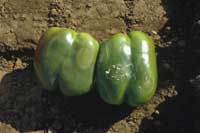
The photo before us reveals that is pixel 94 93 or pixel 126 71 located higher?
pixel 126 71

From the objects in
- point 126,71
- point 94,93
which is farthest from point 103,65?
point 94,93

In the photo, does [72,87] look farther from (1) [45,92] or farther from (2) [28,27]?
Answer: (2) [28,27]

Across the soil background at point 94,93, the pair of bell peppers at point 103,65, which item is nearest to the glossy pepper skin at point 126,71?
the pair of bell peppers at point 103,65

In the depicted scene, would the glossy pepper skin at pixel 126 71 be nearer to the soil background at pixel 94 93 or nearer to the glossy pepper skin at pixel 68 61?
the glossy pepper skin at pixel 68 61

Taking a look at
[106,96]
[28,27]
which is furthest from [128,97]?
[28,27]

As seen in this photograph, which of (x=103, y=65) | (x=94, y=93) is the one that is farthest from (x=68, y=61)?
(x=94, y=93)

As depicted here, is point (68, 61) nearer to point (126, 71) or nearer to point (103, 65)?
point (103, 65)

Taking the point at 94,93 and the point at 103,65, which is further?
the point at 94,93
